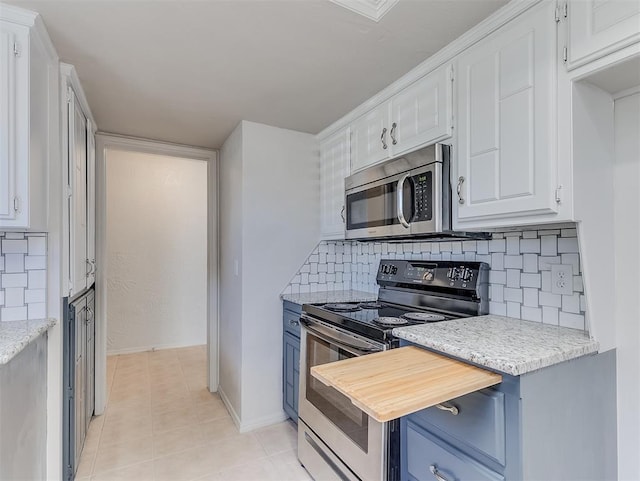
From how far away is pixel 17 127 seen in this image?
52.9 inches

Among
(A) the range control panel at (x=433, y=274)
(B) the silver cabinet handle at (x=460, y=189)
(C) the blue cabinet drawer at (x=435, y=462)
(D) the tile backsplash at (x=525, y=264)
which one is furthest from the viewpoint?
(A) the range control panel at (x=433, y=274)

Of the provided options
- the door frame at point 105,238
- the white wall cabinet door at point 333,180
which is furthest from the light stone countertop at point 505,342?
the door frame at point 105,238

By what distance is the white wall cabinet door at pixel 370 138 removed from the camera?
2018 millimetres

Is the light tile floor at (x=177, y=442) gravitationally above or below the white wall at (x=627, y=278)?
below

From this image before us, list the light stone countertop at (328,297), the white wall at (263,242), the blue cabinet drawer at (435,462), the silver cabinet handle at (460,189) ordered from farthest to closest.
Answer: the white wall at (263,242), the light stone countertop at (328,297), the silver cabinet handle at (460,189), the blue cabinet drawer at (435,462)

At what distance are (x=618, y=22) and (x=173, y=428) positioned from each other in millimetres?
3118

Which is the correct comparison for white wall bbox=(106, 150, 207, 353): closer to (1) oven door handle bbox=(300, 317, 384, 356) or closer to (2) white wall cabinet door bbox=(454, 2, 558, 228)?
(1) oven door handle bbox=(300, 317, 384, 356)

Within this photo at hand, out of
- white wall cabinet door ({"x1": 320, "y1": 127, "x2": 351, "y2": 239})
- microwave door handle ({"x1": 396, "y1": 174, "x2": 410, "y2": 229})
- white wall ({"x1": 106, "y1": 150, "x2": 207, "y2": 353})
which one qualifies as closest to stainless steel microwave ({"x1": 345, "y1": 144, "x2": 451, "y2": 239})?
microwave door handle ({"x1": 396, "y1": 174, "x2": 410, "y2": 229})

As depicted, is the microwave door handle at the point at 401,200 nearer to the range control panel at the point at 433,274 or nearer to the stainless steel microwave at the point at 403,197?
the stainless steel microwave at the point at 403,197

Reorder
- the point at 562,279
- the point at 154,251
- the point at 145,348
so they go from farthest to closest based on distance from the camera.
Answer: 1. the point at 154,251
2. the point at 145,348
3. the point at 562,279

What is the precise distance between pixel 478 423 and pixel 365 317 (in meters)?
0.78

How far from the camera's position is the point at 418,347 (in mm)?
1335

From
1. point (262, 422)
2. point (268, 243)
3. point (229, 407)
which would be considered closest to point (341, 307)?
point (268, 243)

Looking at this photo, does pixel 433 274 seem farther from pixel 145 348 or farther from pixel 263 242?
pixel 145 348
